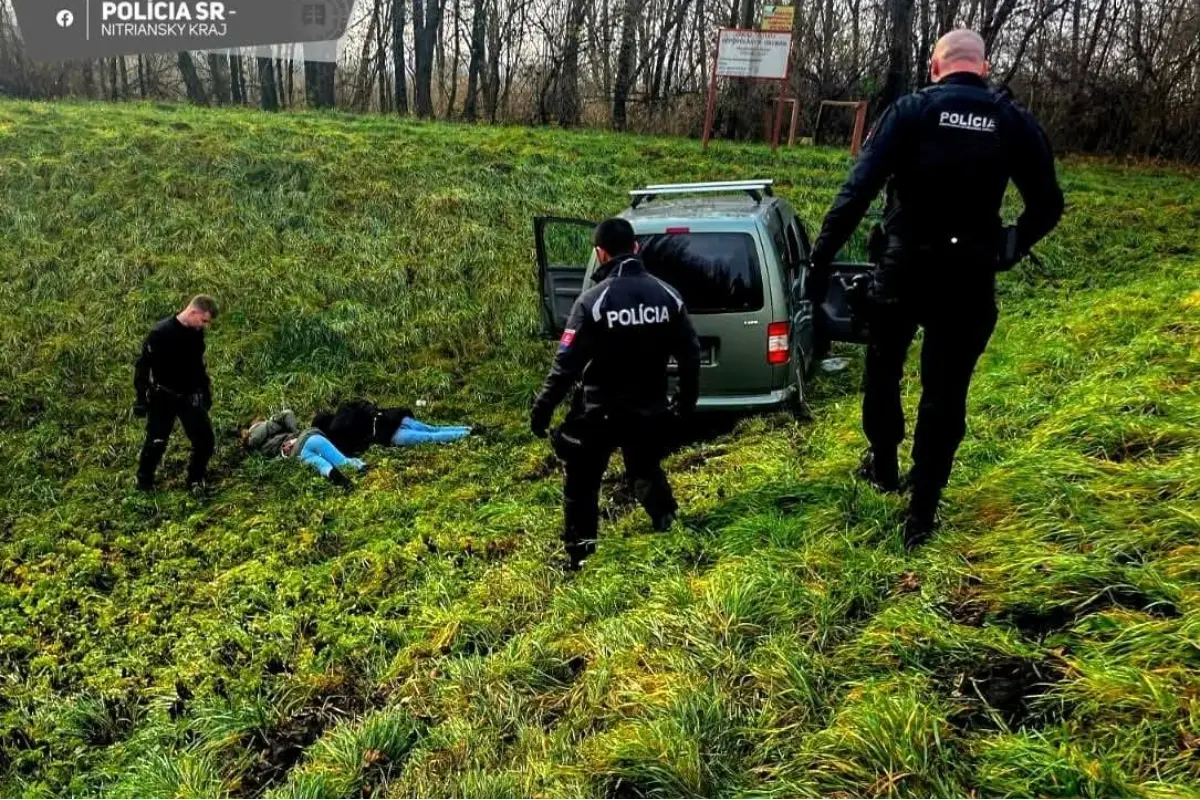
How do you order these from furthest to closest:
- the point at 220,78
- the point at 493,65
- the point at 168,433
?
the point at 220,78 → the point at 493,65 → the point at 168,433

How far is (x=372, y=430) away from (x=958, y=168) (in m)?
5.60

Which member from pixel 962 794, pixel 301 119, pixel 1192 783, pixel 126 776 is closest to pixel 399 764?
pixel 126 776

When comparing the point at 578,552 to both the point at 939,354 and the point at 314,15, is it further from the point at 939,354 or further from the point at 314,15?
the point at 314,15

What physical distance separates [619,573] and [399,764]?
136 centimetres

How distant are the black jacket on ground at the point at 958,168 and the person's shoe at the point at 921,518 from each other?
0.99 meters

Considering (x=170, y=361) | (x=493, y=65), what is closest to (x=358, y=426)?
(x=170, y=361)

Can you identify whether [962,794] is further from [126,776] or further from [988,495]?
[126,776]

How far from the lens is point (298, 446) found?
703 cm

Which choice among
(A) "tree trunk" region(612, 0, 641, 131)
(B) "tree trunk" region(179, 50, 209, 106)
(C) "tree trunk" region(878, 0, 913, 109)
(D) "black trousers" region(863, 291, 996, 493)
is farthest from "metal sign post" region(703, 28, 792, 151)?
(B) "tree trunk" region(179, 50, 209, 106)

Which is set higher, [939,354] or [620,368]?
[939,354]

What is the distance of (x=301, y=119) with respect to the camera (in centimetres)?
1809

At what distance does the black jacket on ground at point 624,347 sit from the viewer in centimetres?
387

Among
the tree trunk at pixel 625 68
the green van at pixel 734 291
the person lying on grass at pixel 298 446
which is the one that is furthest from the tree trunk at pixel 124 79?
the green van at pixel 734 291

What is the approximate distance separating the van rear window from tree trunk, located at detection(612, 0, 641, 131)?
60.5 feet
